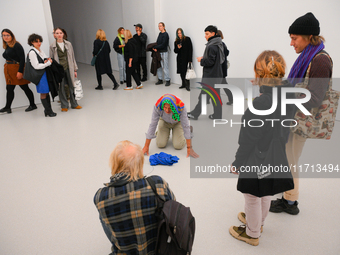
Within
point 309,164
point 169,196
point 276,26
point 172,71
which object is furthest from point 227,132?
point 172,71

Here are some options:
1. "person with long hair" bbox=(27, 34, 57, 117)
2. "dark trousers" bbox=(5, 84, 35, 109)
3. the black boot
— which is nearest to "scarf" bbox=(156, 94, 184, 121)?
"person with long hair" bbox=(27, 34, 57, 117)

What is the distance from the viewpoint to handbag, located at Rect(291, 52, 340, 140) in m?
2.09

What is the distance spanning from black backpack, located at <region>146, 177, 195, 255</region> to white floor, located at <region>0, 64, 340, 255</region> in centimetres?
68

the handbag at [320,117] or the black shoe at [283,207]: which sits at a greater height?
the handbag at [320,117]

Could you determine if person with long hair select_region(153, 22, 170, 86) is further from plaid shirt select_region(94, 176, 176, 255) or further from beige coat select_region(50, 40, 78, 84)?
plaid shirt select_region(94, 176, 176, 255)

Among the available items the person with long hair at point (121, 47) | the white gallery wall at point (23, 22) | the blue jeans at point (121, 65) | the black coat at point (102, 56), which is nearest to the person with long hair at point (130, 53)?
the person with long hair at point (121, 47)

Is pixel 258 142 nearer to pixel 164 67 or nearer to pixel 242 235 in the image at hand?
pixel 242 235

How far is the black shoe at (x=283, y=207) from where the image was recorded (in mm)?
2588

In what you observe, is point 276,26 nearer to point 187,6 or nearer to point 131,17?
point 187,6

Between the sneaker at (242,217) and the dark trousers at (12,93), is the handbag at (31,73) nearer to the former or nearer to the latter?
the dark trousers at (12,93)

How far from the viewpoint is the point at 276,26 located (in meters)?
5.09

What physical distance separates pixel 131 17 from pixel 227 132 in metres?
5.55

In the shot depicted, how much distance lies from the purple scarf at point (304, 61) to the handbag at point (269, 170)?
579 mm

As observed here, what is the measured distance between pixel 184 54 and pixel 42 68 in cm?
335
